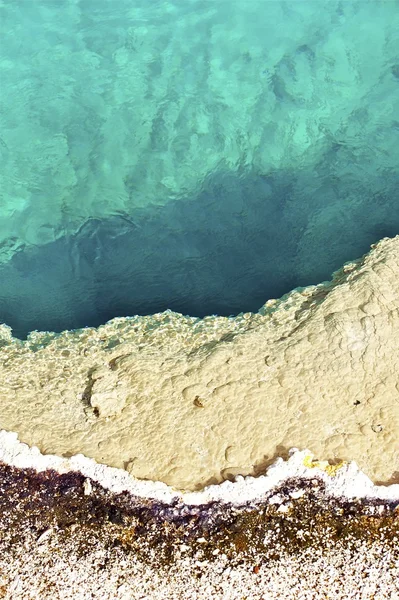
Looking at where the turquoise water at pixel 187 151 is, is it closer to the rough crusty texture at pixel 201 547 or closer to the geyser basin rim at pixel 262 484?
the geyser basin rim at pixel 262 484

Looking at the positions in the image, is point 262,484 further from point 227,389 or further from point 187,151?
point 187,151

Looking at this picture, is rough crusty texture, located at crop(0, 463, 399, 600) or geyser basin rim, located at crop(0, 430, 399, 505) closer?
rough crusty texture, located at crop(0, 463, 399, 600)

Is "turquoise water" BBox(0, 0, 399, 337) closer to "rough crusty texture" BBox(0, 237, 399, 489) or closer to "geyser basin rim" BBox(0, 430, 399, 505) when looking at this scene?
"rough crusty texture" BBox(0, 237, 399, 489)

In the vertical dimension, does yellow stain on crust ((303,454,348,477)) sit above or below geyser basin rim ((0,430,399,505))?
above

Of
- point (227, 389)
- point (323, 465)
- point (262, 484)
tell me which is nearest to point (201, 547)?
point (262, 484)

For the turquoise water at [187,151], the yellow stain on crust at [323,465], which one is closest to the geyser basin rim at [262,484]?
the yellow stain on crust at [323,465]

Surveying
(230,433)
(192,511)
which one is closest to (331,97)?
(230,433)

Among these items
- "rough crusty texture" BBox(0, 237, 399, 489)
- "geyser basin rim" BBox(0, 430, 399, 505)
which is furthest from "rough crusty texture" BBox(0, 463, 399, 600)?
"rough crusty texture" BBox(0, 237, 399, 489)
